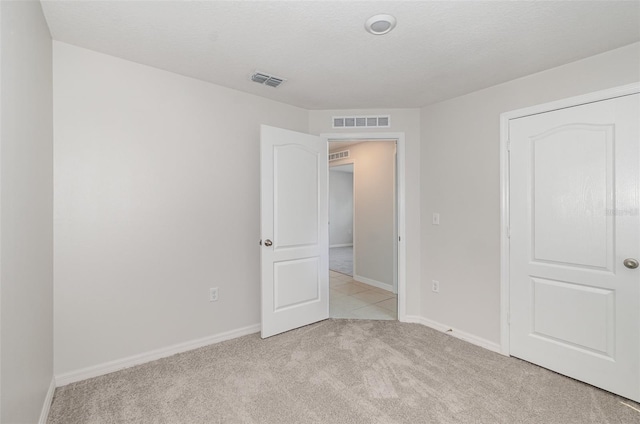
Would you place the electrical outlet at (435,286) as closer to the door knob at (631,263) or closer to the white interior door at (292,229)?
the white interior door at (292,229)

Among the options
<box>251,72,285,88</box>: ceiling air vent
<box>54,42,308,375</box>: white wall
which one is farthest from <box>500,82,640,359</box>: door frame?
<box>54,42,308,375</box>: white wall

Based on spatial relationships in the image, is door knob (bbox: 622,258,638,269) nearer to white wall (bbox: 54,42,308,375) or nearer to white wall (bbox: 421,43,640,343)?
white wall (bbox: 421,43,640,343)

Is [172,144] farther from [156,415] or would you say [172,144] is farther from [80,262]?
[156,415]

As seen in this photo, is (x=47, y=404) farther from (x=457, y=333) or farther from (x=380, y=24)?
(x=457, y=333)

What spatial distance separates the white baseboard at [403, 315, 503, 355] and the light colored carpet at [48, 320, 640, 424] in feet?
0.35

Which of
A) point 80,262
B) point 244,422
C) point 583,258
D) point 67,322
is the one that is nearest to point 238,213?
point 80,262

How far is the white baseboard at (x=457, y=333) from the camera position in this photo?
2.69 meters

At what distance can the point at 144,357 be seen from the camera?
7.85 feet

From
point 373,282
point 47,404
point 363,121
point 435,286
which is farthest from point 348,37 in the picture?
point 373,282

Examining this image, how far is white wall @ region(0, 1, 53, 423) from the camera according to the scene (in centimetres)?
122

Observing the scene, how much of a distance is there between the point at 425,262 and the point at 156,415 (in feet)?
8.89

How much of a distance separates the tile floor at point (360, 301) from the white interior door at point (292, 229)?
45cm

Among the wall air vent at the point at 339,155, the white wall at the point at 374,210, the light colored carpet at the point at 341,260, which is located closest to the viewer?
the white wall at the point at 374,210

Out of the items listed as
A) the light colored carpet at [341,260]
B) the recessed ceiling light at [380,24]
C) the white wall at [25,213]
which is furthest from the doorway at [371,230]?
the white wall at [25,213]
